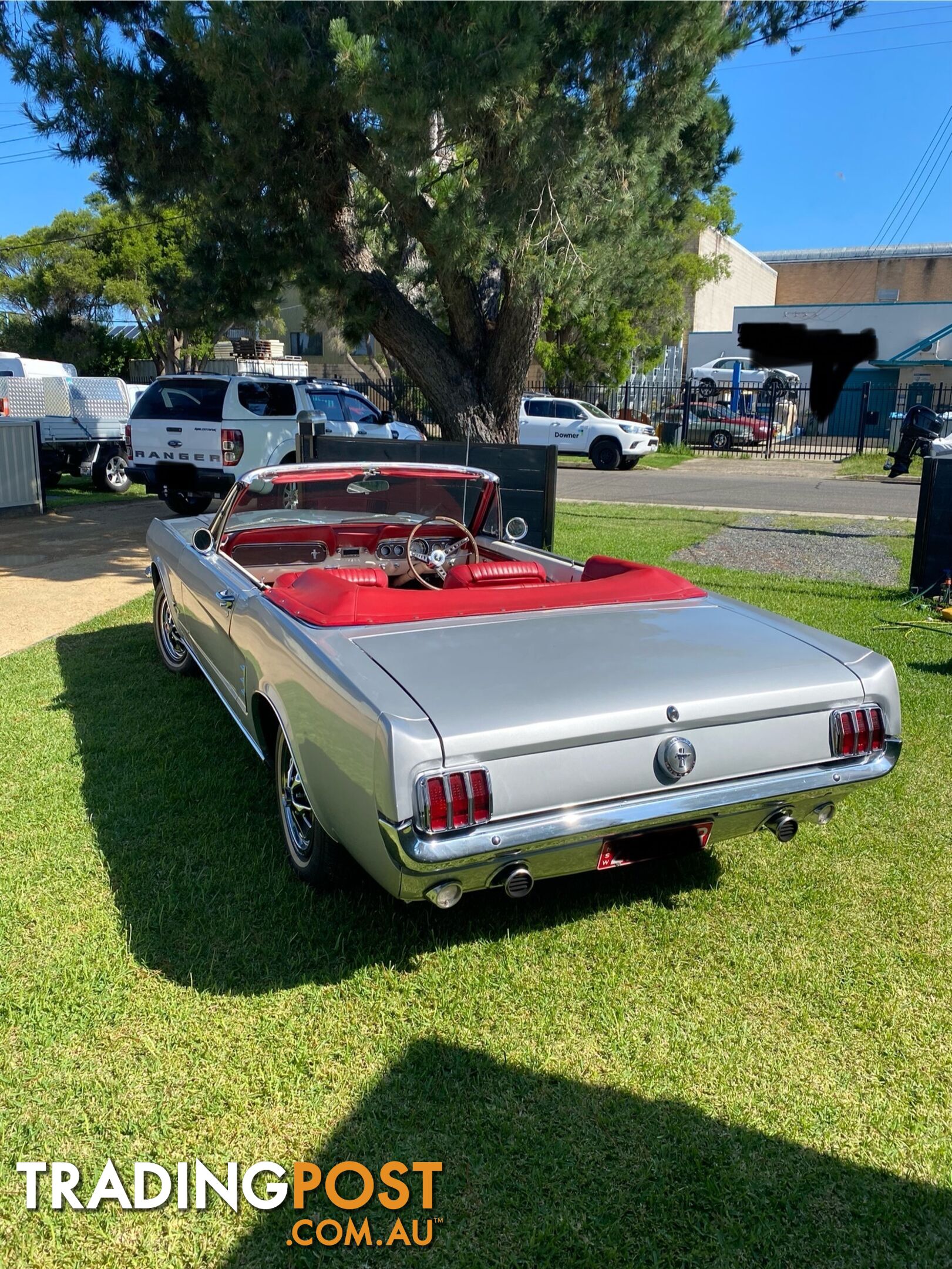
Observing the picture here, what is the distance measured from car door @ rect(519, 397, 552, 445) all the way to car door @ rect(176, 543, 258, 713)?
2018cm

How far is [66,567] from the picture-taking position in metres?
10.1

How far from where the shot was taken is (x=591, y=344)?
96.7ft

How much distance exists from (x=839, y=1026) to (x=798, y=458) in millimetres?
27878

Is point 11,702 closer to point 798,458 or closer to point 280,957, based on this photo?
point 280,957

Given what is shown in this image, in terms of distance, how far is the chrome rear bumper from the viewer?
2.71 m

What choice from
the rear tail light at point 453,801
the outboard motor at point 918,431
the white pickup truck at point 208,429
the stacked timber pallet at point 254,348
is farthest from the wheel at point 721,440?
the rear tail light at point 453,801

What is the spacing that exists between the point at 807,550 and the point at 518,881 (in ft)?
31.2

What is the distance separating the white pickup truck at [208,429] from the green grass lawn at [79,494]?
2.45 meters

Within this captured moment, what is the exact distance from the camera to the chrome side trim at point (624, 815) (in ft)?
8.86

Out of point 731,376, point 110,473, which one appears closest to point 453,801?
point 110,473

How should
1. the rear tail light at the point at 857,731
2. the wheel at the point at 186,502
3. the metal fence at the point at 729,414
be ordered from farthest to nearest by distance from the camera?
the metal fence at the point at 729,414 → the wheel at the point at 186,502 → the rear tail light at the point at 857,731

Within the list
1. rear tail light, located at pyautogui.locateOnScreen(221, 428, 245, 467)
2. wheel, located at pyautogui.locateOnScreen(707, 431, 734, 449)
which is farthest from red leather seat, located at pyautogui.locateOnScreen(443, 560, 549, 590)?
wheel, located at pyautogui.locateOnScreen(707, 431, 734, 449)

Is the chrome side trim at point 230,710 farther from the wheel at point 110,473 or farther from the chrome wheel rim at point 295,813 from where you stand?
the wheel at point 110,473

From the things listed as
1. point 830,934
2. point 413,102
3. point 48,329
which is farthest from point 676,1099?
point 48,329
